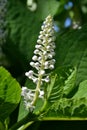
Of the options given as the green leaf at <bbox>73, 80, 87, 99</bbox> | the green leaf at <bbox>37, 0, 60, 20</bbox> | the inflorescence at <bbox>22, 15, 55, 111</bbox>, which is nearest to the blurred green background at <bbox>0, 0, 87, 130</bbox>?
the green leaf at <bbox>37, 0, 60, 20</bbox>

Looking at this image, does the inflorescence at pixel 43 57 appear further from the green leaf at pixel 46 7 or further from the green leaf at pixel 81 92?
the green leaf at pixel 46 7

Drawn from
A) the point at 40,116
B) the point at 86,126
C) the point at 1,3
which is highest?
the point at 1,3

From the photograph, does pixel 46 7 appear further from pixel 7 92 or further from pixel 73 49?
pixel 7 92

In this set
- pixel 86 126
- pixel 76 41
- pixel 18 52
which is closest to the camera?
pixel 86 126

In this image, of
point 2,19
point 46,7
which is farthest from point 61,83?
point 46,7

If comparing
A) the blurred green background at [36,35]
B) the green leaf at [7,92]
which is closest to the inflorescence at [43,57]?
the green leaf at [7,92]

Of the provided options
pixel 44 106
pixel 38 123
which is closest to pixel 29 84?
pixel 38 123

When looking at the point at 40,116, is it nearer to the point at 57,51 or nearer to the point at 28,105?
the point at 28,105

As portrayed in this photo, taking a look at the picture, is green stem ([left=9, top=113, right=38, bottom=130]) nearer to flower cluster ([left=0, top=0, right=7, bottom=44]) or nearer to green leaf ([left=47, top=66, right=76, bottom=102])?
green leaf ([left=47, top=66, right=76, bottom=102])
